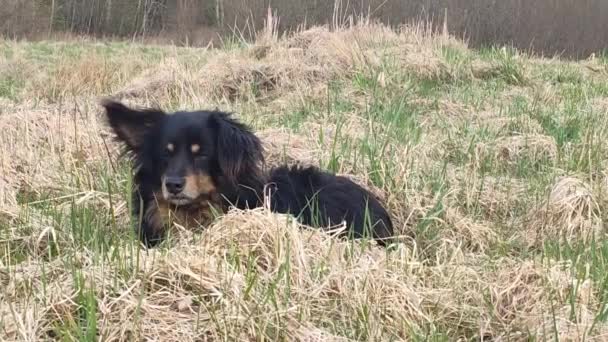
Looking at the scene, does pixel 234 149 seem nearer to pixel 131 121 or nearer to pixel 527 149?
pixel 131 121

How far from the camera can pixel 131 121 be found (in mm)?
3486

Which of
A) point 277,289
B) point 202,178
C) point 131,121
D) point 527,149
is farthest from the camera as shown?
point 527,149

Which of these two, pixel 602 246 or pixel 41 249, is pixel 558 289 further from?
pixel 41 249

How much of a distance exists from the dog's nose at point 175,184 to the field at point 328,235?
0.23m

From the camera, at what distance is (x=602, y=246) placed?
9.43 ft

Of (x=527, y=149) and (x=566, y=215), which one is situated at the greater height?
(x=527, y=149)

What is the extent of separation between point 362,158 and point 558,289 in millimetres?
1927

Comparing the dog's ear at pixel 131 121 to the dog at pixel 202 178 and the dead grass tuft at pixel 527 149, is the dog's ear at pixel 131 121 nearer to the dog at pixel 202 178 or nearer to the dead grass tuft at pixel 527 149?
the dog at pixel 202 178

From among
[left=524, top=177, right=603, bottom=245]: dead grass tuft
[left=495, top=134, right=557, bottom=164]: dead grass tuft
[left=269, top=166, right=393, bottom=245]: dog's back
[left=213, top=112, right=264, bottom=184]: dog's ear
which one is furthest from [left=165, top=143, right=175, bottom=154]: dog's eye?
[left=495, top=134, right=557, bottom=164]: dead grass tuft

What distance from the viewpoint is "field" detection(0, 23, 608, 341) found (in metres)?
2.20

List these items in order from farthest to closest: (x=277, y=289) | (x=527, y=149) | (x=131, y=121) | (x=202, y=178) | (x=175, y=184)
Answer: (x=527, y=149)
(x=131, y=121)
(x=202, y=178)
(x=175, y=184)
(x=277, y=289)

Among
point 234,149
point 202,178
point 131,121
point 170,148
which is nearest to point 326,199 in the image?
point 234,149

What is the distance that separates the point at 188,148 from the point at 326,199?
2.59 feet

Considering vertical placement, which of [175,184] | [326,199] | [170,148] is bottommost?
[326,199]
